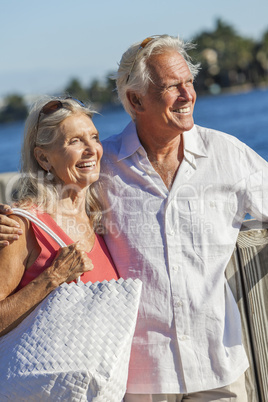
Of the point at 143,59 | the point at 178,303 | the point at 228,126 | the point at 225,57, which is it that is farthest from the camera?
the point at 225,57

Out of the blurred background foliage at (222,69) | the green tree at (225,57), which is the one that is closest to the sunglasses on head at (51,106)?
the blurred background foliage at (222,69)

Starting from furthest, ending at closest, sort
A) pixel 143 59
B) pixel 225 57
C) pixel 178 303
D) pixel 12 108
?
pixel 225 57
pixel 12 108
pixel 143 59
pixel 178 303

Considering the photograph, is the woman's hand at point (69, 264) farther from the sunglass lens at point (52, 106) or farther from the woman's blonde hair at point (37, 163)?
the sunglass lens at point (52, 106)

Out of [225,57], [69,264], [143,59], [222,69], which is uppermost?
[143,59]

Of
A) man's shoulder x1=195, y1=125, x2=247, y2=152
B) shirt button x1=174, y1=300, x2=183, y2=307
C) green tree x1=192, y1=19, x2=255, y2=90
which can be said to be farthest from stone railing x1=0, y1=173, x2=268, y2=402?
green tree x1=192, y1=19, x2=255, y2=90

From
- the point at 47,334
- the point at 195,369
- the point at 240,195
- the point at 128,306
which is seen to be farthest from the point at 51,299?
the point at 240,195

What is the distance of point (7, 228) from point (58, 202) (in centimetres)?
32

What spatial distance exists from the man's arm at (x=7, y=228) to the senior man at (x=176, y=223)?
441 millimetres

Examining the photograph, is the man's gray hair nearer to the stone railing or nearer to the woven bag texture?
the stone railing

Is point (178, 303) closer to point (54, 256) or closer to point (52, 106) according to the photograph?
point (54, 256)

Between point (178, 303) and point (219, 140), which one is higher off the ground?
point (219, 140)

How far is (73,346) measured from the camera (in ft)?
6.61

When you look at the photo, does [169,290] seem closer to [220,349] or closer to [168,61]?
[220,349]

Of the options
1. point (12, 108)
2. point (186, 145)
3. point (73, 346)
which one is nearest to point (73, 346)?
point (73, 346)
